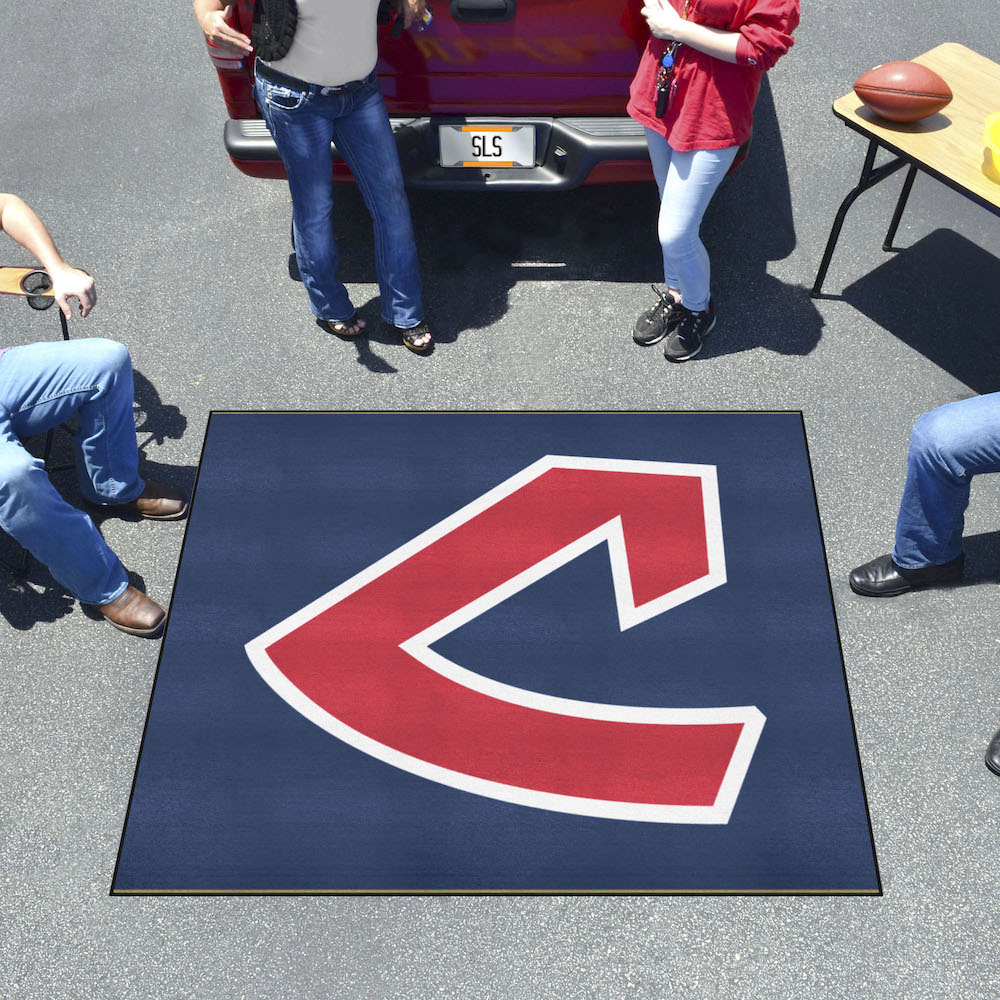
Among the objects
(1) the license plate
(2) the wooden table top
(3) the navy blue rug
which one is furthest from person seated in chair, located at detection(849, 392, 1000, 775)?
(1) the license plate

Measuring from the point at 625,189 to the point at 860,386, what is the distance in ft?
4.49

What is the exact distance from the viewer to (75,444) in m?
3.39

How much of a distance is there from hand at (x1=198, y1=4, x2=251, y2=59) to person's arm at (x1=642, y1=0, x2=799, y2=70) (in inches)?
48.9

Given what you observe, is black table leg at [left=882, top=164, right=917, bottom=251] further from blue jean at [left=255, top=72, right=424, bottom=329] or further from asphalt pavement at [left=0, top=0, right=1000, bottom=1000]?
blue jean at [left=255, top=72, right=424, bottom=329]

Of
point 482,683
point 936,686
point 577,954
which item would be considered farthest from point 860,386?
point 577,954

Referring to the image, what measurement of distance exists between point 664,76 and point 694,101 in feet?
0.44

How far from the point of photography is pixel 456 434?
12.3ft

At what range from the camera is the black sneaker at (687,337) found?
3.93 metres

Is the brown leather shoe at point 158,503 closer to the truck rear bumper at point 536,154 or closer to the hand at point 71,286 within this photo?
the hand at point 71,286

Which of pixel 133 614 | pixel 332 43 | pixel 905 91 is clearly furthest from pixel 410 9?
pixel 133 614

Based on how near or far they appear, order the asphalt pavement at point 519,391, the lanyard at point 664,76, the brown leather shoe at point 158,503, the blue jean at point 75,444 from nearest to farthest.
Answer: the asphalt pavement at point 519,391 → the blue jean at point 75,444 → the lanyard at point 664,76 → the brown leather shoe at point 158,503

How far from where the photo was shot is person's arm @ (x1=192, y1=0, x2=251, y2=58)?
3.27 meters

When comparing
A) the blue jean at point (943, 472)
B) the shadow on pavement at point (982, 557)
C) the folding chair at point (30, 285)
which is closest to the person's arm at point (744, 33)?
the blue jean at point (943, 472)

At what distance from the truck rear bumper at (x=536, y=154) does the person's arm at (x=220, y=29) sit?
425 mm
